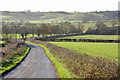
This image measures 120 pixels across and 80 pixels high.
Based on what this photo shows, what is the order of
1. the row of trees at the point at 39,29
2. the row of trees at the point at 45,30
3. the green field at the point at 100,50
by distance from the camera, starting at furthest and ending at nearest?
the row of trees at the point at 45,30, the row of trees at the point at 39,29, the green field at the point at 100,50

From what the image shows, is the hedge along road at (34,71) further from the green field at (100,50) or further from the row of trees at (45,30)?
the row of trees at (45,30)

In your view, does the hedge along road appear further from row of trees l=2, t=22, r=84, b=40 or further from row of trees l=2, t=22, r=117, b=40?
row of trees l=2, t=22, r=84, b=40

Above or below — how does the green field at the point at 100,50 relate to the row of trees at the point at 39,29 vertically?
below

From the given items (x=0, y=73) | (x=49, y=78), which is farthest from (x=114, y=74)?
(x=0, y=73)

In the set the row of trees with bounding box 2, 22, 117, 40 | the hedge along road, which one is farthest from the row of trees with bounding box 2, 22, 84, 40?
the hedge along road

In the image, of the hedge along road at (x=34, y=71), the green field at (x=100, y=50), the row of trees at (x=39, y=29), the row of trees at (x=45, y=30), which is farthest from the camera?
the row of trees at (x=45, y=30)

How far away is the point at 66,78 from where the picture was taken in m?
21.0

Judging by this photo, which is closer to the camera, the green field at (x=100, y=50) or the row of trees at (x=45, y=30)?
the green field at (x=100, y=50)

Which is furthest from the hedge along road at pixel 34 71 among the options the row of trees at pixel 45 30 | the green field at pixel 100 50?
the row of trees at pixel 45 30

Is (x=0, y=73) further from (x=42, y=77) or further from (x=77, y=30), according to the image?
(x=77, y=30)

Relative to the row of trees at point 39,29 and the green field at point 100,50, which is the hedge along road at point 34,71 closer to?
the green field at point 100,50

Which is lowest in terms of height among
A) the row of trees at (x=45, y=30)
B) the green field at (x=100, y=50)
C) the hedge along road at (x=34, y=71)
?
the hedge along road at (x=34, y=71)

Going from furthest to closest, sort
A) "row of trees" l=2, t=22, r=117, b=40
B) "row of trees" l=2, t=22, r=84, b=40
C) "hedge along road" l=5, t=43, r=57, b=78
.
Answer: "row of trees" l=2, t=22, r=117, b=40 < "row of trees" l=2, t=22, r=84, b=40 < "hedge along road" l=5, t=43, r=57, b=78

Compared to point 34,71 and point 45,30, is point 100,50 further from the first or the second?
point 45,30
